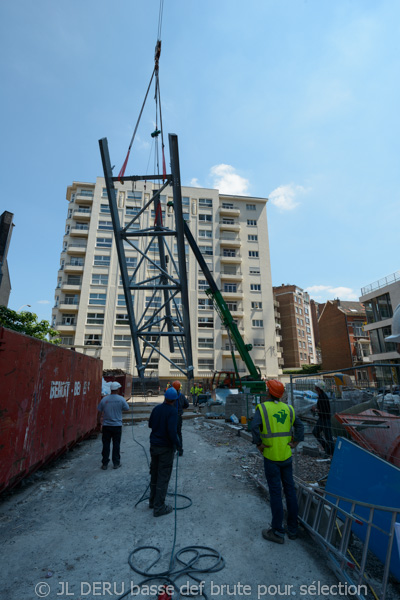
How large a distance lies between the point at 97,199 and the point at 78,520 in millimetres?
40868

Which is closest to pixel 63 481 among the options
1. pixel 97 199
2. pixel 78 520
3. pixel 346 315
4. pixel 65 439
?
→ pixel 65 439

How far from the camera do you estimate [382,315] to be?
30781 mm

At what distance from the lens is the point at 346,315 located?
141ft

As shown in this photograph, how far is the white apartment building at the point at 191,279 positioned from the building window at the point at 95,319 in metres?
0.11

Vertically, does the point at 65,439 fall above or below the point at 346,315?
below

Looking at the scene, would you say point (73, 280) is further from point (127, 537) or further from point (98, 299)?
point (127, 537)

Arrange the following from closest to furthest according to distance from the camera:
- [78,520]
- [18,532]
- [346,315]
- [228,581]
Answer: [228,581]
[18,532]
[78,520]
[346,315]

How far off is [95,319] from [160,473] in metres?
33.1

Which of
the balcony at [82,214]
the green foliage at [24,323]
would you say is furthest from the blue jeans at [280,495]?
the balcony at [82,214]

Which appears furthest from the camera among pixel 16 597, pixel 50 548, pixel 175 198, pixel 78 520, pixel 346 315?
pixel 346 315

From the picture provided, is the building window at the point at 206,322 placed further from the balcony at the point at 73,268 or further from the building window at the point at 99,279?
the balcony at the point at 73,268

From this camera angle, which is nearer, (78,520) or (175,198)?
(78,520)

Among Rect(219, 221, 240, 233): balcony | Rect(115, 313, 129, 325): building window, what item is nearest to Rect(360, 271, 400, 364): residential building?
Rect(219, 221, 240, 233): balcony

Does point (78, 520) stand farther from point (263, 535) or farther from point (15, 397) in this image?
point (263, 535)
